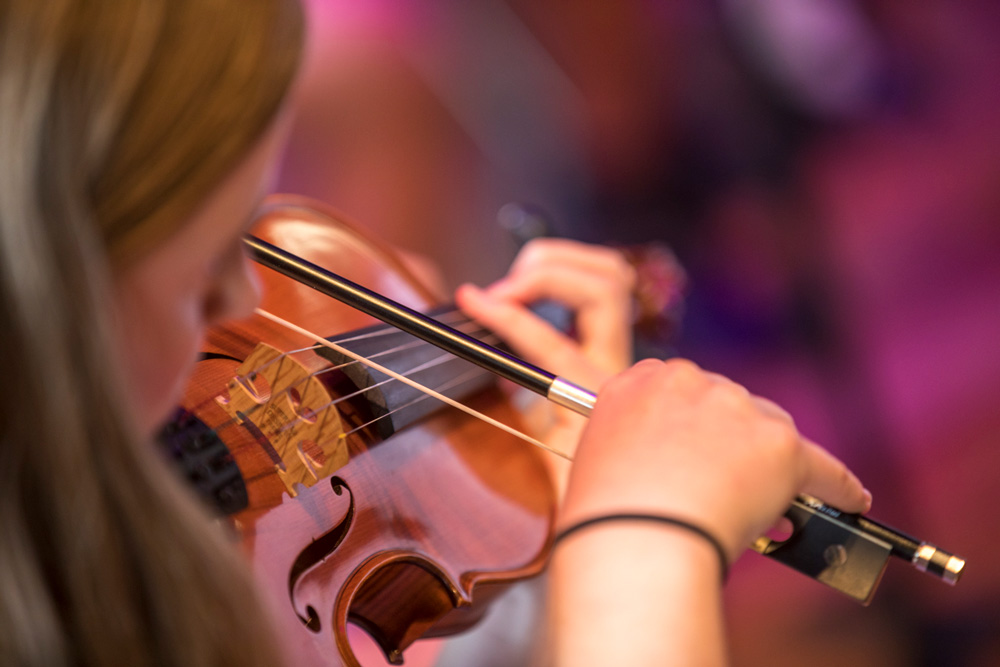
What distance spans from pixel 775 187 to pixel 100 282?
3.85ft

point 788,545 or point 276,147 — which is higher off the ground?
point 276,147

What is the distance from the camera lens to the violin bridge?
14.4 inches

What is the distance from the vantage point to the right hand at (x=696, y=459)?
30 centimetres

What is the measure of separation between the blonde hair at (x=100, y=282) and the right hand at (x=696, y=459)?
0.51 ft

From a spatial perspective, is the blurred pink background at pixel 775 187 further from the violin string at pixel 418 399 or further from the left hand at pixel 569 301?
the violin string at pixel 418 399

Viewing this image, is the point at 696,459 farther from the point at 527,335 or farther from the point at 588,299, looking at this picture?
the point at 588,299

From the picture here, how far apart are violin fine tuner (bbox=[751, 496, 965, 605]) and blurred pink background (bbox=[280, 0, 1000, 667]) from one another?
0.90 metres

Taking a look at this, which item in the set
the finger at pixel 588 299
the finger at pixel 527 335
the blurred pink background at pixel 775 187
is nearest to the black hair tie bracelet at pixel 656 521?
the finger at pixel 527 335

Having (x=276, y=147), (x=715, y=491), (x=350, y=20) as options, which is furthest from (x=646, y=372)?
(x=350, y=20)

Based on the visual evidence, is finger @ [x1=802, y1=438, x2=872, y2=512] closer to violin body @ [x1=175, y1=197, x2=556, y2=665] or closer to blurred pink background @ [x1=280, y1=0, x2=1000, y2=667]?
violin body @ [x1=175, y1=197, x2=556, y2=665]

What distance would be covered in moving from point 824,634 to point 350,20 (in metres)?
1.36

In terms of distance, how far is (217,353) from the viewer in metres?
0.39

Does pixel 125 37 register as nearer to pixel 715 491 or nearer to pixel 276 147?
pixel 276 147

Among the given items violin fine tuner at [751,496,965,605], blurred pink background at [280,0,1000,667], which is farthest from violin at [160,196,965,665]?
blurred pink background at [280,0,1000,667]
